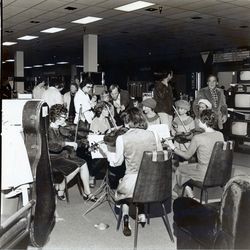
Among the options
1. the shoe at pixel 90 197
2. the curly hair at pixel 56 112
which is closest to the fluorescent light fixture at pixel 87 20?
the curly hair at pixel 56 112

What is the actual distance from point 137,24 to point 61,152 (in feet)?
18.1

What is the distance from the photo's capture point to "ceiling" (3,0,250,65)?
6996mm

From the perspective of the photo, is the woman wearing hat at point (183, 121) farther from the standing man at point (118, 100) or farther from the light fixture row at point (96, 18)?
the light fixture row at point (96, 18)

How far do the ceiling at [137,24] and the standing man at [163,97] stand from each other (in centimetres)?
194

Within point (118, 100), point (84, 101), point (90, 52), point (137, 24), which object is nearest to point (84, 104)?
point (84, 101)

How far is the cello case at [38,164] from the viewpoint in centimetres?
212

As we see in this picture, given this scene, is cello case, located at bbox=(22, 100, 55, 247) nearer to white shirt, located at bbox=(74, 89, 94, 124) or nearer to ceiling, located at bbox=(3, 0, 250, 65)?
white shirt, located at bbox=(74, 89, 94, 124)

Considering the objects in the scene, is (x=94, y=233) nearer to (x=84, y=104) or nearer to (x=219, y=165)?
(x=219, y=165)

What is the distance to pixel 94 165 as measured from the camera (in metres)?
4.93

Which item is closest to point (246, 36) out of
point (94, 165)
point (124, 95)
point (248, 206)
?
point (124, 95)

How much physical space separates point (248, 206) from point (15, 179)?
4.10 feet

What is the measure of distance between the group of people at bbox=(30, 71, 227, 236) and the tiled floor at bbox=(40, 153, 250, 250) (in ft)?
0.48

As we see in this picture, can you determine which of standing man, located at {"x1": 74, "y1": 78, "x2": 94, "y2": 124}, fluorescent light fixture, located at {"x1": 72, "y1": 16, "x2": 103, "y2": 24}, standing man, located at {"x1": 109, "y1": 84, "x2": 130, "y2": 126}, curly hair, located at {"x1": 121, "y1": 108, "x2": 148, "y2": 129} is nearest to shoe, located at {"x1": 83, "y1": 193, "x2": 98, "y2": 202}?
curly hair, located at {"x1": 121, "y1": 108, "x2": 148, "y2": 129}

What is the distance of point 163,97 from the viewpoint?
561 centimetres
